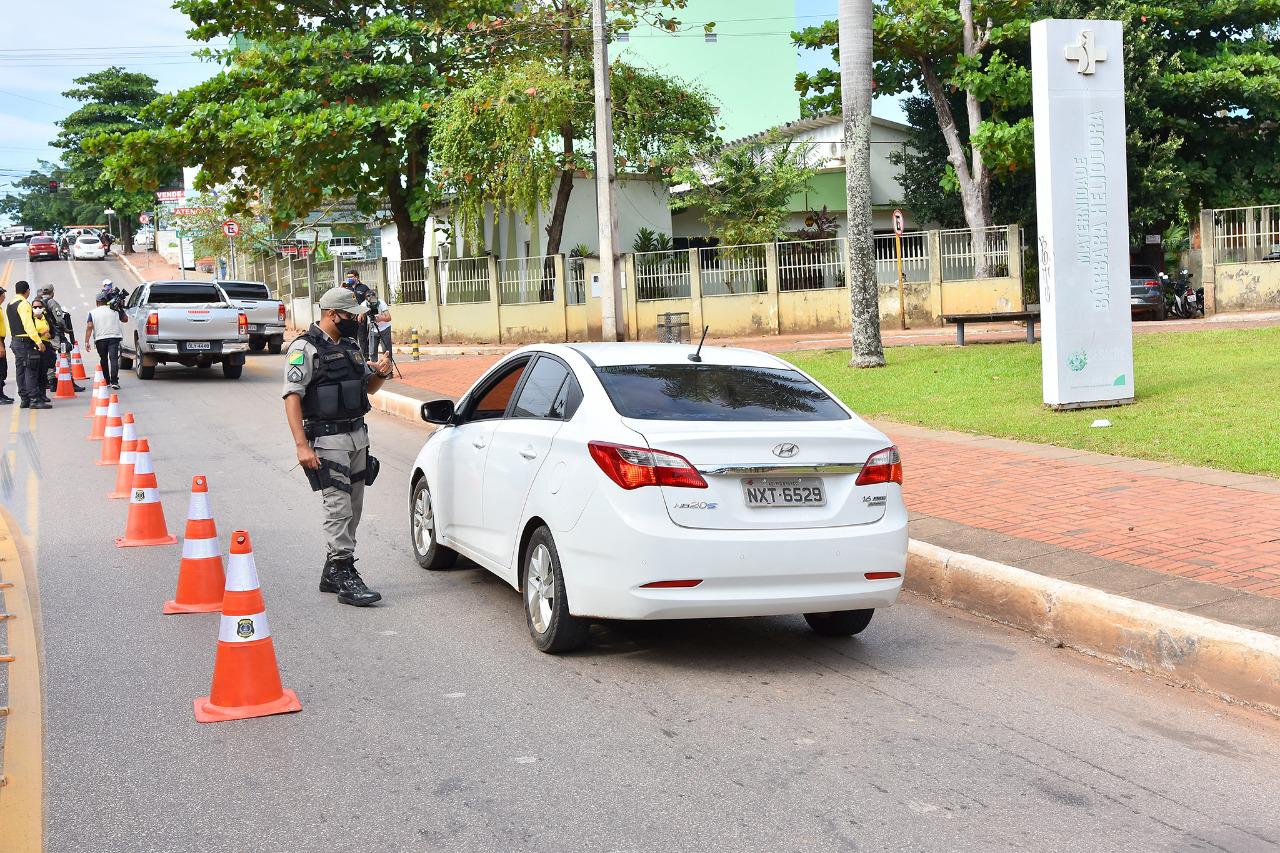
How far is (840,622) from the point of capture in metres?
6.85

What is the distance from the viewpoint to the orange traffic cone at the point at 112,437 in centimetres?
1403

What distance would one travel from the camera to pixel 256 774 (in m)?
4.90

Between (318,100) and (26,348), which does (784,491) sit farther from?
(318,100)

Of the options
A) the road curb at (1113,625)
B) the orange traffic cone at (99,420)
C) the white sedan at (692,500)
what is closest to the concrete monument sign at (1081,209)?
the road curb at (1113,625)

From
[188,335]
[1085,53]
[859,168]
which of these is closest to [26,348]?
[188,335]

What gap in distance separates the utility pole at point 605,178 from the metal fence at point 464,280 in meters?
9.16

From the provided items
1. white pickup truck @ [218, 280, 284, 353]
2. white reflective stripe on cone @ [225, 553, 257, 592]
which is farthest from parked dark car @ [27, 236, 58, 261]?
white reflective stripe on cone @ [225, 553, 257, 592]

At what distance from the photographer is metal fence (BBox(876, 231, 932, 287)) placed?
31.2 metres


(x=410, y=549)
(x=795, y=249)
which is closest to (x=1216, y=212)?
(x=795, y=249)

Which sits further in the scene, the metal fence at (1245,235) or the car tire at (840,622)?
the metal fence at (1245,235)

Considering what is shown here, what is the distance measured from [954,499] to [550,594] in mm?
4260

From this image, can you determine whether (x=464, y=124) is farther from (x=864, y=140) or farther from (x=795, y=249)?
(x=864, y=140)

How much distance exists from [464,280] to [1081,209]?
2339 centimetres

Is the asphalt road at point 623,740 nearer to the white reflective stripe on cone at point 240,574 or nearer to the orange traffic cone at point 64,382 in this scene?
the white reflective stripe on cone at point 240,574
